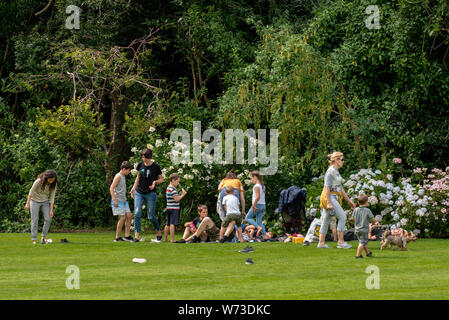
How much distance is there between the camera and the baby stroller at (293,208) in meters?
20.2

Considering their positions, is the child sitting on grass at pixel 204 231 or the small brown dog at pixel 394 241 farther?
the child sitting on grass at pixel 204 231

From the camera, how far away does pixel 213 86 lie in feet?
97.5

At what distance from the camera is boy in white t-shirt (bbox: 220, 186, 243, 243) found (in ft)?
59.5

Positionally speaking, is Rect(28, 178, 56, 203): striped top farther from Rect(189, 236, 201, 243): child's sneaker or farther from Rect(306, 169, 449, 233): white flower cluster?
Rect(306, 169, 449, 233): white flower cluster

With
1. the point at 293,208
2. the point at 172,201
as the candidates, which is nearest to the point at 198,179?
the point at 293,208

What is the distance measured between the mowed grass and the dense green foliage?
5.49m

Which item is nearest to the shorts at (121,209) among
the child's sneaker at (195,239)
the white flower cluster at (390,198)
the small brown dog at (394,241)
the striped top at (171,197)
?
the striped top at (171,197)

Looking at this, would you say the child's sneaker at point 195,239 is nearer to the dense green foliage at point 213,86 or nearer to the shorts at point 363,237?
the dense green foliage at point 213,86

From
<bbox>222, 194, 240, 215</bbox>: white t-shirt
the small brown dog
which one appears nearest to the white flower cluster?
<bbox>222, 194, 240, 215</bbox>: white t-shirt

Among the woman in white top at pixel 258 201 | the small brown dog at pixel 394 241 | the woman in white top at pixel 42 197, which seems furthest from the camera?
the woman in white top at pixel 258 201

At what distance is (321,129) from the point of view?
22.1 metres

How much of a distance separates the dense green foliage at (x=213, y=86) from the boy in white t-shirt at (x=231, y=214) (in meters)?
4.35

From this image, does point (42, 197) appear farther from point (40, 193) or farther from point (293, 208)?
point (293, 208)

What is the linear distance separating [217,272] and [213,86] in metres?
17.7
